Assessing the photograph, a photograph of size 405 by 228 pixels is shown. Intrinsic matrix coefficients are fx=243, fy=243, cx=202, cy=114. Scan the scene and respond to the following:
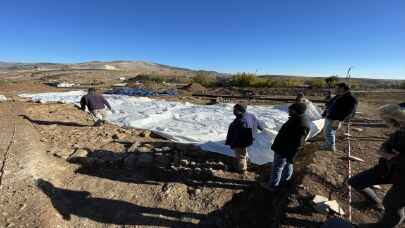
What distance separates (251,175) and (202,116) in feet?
14.1

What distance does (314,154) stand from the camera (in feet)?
15.9

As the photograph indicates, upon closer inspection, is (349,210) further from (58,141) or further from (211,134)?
(58,141)

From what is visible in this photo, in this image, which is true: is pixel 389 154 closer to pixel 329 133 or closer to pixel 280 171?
pixel 280 171

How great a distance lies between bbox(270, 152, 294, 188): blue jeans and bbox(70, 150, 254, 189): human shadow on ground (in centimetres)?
58

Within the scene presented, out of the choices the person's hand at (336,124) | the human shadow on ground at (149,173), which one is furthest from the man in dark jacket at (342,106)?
the human shadow on ground at (149,173)

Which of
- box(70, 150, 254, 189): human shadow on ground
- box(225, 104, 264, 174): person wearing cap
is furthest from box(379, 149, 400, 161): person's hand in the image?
box(70, 150, 254, 189): human shadow on ground

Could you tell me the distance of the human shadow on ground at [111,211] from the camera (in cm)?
331

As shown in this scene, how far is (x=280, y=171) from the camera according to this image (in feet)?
11.6

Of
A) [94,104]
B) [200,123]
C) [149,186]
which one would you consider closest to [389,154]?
[149,186]

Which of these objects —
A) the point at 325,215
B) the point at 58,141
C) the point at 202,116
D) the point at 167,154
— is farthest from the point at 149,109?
the point at 325,215

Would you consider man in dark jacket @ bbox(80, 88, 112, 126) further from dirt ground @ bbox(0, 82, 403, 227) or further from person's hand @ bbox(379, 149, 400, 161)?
person's hand @ bbox(379, 149, 400, 161)

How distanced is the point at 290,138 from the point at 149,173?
2.71 m

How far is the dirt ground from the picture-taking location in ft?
10.7

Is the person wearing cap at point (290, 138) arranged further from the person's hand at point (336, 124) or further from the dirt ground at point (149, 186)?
the person's hand at point (336, 124)
